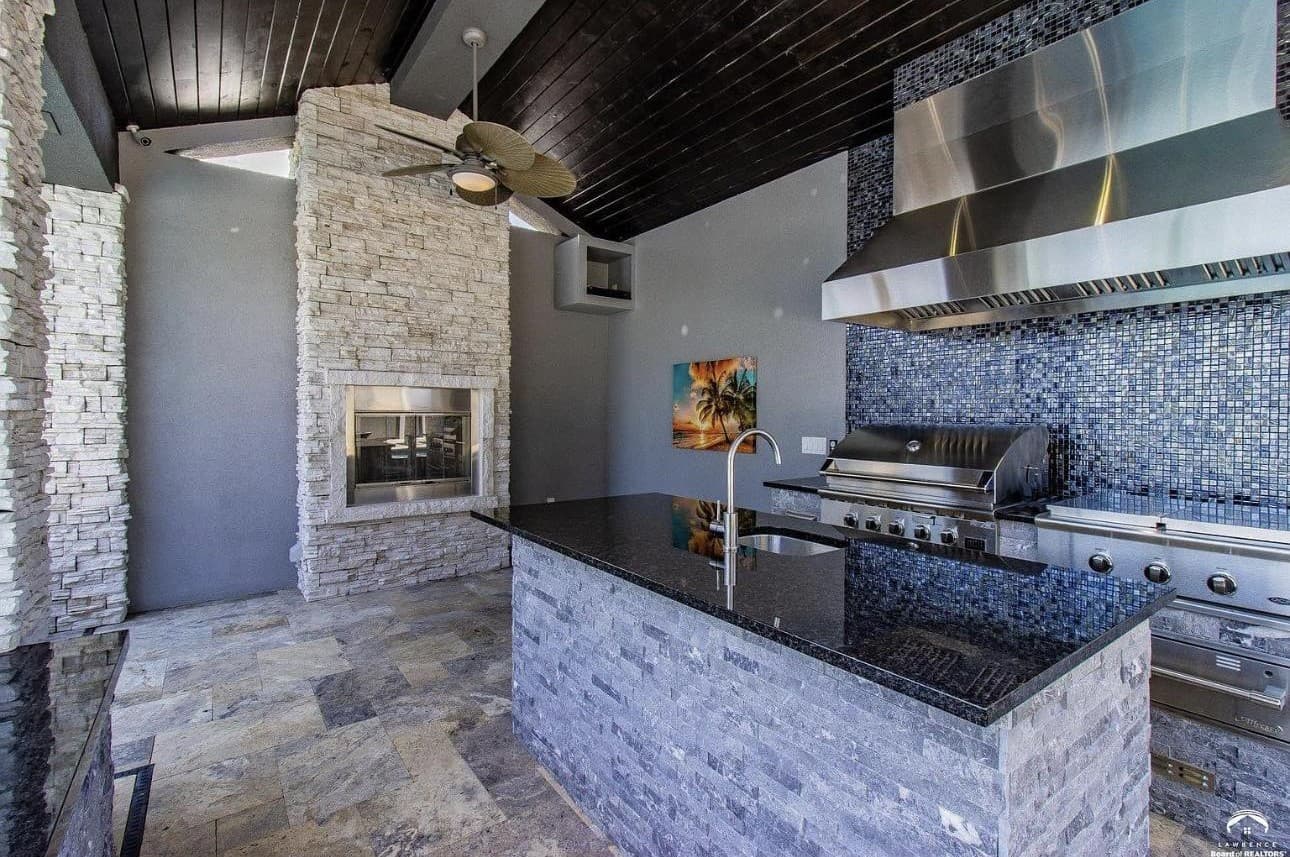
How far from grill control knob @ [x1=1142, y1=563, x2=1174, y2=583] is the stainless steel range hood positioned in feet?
3.45

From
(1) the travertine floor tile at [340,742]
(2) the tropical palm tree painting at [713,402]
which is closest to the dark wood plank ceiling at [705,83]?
(2) the tropical palm tree painting at [713,402]

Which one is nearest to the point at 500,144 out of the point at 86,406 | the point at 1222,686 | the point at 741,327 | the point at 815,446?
the point at 741,327

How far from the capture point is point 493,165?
10.8 feet

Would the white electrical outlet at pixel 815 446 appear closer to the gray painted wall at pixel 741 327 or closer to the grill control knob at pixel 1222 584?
the gray painted wall at pixel 741 327

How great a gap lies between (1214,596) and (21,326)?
3.81 m

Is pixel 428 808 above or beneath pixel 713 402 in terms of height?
beneath

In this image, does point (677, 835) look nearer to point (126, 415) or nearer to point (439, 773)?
point (439, 773)

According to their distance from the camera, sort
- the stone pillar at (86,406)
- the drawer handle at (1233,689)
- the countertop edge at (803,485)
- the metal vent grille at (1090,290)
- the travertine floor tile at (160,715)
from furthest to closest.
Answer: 1. the stone pillar at (86,406)
2. the countertop edge at (803,485)
3. the travertine floor tile at (160,715)
4. the metal vent grille at (1090,290)
5. the drawer handle at (1233,689)

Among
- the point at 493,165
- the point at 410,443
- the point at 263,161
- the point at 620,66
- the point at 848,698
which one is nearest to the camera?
the point at 848,698

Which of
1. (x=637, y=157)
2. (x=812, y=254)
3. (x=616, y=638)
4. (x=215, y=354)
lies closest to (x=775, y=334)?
(x=812, y=254)

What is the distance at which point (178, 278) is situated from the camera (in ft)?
14.1

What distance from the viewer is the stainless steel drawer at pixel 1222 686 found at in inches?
76.2

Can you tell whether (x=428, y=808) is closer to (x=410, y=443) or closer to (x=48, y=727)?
(x=48, y=727)

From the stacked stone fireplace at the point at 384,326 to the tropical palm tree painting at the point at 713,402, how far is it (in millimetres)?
1498
